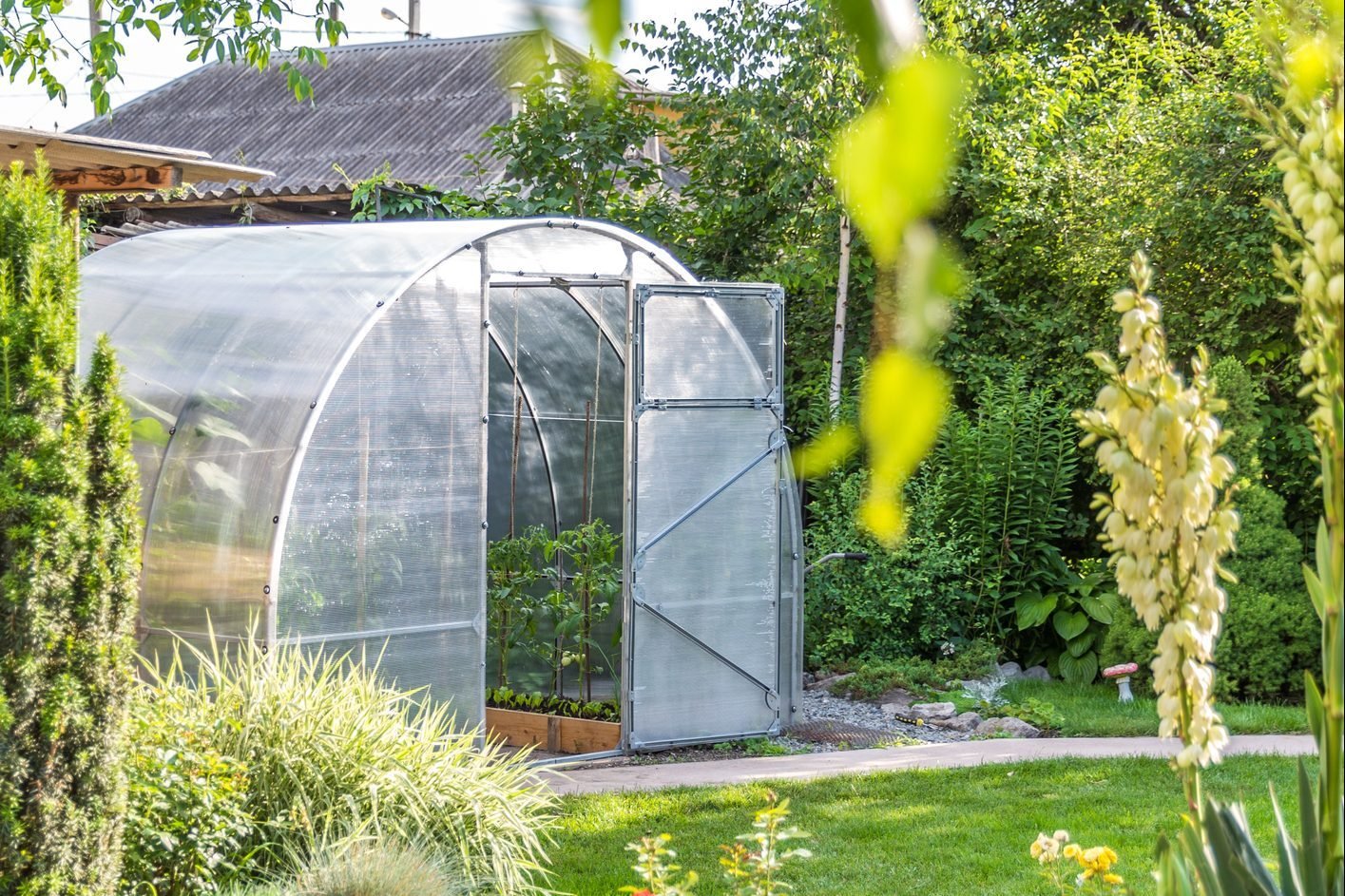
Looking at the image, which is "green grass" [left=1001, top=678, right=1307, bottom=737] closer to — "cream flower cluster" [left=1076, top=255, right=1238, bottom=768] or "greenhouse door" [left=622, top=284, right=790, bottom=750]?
"greenhouse door" [left=622, top=284, right=790, bottom=750]

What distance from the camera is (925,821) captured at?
614cm

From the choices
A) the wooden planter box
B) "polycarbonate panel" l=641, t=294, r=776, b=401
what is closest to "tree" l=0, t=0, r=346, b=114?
"polycarbonate panel" l=641, t=294, r=776, b=401

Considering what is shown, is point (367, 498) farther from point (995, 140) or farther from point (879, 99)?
point (879, 99)

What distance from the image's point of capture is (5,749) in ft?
11.0

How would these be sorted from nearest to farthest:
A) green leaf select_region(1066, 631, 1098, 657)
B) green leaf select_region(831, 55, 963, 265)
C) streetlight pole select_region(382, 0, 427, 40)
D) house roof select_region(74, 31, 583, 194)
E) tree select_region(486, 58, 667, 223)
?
1. green leaf select_region(831, 55, 963, 265)
2. streetlight pole select_region(382, 0, 427, 40)
3. green leaf select_region(1066, 631, 1098, 657)
4. tree select_region(486, 58, 667, 223)
5. house roof select_region(74, 31, 583, 194)

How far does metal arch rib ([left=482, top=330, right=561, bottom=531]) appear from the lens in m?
9.12

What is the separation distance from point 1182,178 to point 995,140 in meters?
1.49

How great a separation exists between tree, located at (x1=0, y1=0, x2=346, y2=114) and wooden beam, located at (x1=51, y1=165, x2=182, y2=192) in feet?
1.83

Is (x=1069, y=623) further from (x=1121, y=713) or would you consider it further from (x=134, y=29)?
(x=134, y=29)

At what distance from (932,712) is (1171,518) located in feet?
22.0

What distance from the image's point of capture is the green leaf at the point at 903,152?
23.7 inches

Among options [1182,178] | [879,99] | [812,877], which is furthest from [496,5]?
[1182,178]

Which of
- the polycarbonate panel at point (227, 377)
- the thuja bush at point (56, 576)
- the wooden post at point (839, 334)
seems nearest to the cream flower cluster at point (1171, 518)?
the thuja bush at point (56, 576)

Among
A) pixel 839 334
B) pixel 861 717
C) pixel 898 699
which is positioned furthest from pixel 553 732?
pixel 839 334
